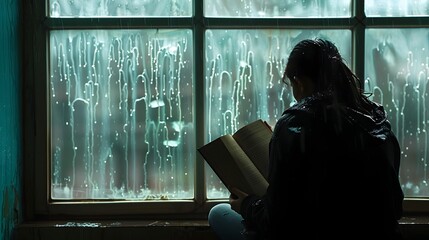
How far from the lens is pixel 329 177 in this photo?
1.40m

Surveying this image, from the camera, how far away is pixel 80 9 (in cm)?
267

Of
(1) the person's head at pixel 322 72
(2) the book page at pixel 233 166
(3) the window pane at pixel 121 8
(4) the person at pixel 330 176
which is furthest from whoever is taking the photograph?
(3) the window pane at pixel 121 8

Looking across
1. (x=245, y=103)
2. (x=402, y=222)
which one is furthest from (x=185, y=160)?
(x=402, y=222)

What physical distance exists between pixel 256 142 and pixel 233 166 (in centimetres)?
12

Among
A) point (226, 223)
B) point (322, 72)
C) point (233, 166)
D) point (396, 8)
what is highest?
point (396, 8)

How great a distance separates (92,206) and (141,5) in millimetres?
992

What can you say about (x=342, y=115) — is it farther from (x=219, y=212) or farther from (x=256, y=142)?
(x=219, y=212)

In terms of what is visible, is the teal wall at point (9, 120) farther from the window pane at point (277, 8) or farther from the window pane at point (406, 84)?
the window pane at point (406, 84)

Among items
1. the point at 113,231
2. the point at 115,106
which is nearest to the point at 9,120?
the point at 115,106

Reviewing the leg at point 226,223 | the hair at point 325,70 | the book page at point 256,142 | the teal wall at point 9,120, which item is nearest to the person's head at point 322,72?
the hair at point 325,70

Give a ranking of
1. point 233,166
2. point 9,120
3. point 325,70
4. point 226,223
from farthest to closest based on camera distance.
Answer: point 9,120
point 226,223
point 233,166
point 325,70

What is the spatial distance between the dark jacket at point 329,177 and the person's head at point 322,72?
74mm

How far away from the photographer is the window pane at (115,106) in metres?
2.68

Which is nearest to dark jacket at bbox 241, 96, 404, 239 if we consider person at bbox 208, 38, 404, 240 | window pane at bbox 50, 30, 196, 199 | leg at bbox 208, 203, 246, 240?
person at bbox 208, 38, 404, 240
